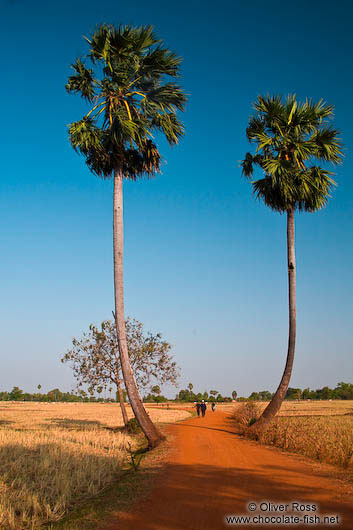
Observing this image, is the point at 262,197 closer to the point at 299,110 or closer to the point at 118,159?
the point at 299,110

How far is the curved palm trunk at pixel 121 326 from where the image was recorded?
18000 millimetres

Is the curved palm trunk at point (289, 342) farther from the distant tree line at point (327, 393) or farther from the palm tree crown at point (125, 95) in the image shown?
the distant tree line at point (327, 393)

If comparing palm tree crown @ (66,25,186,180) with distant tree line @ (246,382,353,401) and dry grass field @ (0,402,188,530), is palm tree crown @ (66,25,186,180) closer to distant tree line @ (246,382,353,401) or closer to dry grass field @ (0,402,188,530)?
dry grass field @ (0,402,188,530)

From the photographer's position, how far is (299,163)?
74.9 ft

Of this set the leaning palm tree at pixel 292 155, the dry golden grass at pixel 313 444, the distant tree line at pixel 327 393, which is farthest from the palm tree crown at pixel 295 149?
the distant tree line at pixel 327 393

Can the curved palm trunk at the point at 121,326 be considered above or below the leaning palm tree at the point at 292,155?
below

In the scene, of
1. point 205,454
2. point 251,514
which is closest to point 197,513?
point 251,514

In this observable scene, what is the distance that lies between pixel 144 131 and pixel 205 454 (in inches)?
560

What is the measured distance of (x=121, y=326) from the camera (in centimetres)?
1877

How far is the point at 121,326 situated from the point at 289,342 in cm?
892

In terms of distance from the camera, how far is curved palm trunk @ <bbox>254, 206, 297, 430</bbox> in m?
20.8

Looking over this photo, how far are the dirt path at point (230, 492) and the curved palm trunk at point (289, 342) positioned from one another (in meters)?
6.27

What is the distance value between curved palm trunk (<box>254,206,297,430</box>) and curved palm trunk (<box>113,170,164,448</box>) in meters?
5.42

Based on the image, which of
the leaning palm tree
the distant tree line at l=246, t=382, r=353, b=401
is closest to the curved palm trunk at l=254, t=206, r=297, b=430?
the leaning palm tree
